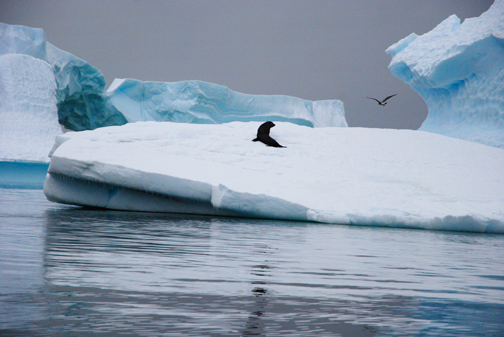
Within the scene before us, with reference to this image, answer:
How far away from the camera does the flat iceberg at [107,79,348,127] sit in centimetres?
2644

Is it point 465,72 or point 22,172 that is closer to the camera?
point 465,72

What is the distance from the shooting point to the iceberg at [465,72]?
51.5ft

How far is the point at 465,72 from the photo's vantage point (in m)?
16.6

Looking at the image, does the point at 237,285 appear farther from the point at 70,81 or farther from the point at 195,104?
the point at 195,104

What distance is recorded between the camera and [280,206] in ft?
24.3

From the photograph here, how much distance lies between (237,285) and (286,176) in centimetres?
552

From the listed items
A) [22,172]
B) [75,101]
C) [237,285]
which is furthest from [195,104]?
[237,285]

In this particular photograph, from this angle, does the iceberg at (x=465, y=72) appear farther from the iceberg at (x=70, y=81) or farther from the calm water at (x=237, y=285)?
the iceberg at (x=70, y=81)

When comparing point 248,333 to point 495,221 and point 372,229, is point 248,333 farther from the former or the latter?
point 495,221

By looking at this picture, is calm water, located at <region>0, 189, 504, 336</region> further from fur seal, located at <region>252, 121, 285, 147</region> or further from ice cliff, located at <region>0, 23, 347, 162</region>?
ice cliff, located at <region>0, 23, 347, 162</region>

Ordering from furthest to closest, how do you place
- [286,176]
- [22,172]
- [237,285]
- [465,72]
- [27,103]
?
[27,103], [22,172], [465,72], [286,176], [237,285]

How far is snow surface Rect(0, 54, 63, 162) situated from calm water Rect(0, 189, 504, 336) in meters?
15.1

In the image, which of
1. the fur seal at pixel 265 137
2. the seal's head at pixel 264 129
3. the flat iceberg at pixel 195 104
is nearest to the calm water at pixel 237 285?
the fur seal at pixel 265 137

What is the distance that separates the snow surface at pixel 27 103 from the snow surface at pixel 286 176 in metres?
10.4
